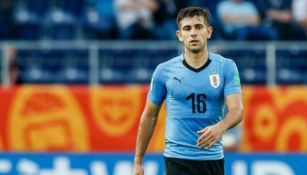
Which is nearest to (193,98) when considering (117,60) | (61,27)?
(117,60)

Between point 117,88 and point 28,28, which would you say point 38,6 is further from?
point 117,88

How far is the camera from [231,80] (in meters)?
7.84

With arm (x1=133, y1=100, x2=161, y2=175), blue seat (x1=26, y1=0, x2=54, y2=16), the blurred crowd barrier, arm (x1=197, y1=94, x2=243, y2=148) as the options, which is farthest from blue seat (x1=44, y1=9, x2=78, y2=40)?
arm (x1=197, y1=94, x2=243, y2=148)

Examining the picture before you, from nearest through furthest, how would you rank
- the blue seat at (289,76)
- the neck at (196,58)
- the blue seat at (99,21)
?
the neck at (196,58), the blue seat at (289,76), the blue seat at (99,21)

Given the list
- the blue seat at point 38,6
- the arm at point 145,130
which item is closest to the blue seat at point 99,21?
the blue seat at point 38,6

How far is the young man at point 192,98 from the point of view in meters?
7.80

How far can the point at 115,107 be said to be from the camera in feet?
47.0

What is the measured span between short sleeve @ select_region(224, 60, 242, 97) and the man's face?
234 mm

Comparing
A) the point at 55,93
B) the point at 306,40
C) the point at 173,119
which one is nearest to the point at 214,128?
the point at 173,119

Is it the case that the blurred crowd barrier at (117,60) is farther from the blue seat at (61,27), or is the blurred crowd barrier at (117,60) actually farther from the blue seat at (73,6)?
the blue seat at (73,6)

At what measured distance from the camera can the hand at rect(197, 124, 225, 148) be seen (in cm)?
740

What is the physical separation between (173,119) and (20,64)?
7012 mm

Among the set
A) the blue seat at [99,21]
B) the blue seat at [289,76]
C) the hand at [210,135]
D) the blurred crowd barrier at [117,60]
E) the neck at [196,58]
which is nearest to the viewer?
the hand at [210,135]

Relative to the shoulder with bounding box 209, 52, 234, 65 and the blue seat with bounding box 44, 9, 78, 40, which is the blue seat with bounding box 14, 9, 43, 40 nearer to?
the blue seat with bounding box 44, 9, 78, 40
